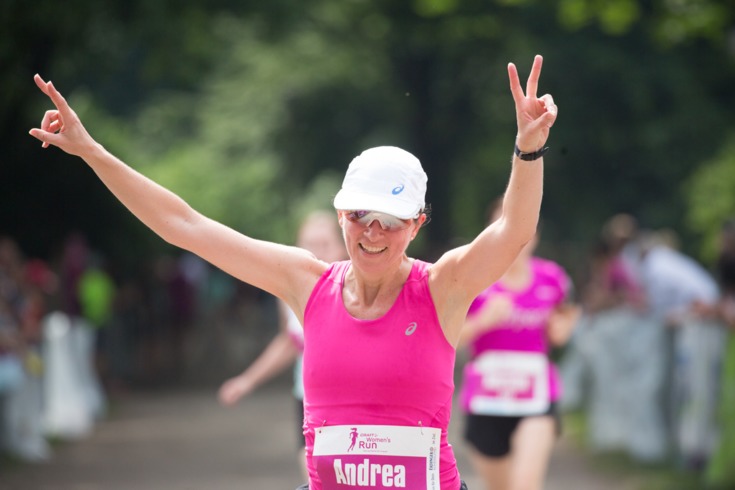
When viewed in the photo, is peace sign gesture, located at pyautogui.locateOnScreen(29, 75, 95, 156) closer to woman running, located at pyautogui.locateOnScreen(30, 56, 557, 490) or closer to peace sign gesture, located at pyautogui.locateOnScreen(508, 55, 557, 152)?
woman running, located at pyautogui.locateOnScreen(30, 56, 557, 490)

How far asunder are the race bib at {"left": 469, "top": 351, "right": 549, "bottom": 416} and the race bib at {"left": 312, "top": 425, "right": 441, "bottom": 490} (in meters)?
3.56

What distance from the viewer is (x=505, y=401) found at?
26.6ft

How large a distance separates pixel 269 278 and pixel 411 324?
1.62 feet

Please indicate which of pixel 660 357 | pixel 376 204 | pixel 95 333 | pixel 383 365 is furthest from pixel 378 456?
pixel 95 333

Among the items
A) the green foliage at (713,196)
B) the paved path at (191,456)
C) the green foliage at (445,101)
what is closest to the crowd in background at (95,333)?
the paved path at (191,456)

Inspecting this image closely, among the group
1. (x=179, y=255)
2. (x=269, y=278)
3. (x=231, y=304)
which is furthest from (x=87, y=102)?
(x=269, y=278)

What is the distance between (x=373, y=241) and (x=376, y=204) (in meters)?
0.12

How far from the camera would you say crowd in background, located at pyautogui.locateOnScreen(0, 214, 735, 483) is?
11.8 m

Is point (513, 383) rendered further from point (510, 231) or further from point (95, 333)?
point (95, 333)

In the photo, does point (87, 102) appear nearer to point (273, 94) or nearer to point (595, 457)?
point (273, 94)

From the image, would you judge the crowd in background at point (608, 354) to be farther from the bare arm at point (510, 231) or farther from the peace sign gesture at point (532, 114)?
the peace sign gesture at point (532, 114)

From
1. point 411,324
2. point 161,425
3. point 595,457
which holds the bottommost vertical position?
point 411,324

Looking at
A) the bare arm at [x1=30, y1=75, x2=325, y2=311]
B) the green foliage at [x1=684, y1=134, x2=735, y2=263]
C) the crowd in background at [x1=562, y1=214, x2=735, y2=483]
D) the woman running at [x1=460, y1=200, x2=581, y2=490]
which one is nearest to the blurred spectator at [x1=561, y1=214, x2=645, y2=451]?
the crowd in background at [x1=562, y1=214, x2=735, y2=483]

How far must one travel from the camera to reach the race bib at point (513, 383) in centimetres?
807
